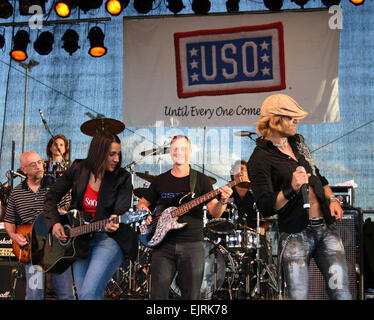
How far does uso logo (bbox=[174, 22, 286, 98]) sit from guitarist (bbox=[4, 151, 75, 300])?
124 inches

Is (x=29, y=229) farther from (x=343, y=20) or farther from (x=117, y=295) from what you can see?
(x=343, y=20)

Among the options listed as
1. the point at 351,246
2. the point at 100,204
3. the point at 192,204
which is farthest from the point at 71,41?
the point at 351,246

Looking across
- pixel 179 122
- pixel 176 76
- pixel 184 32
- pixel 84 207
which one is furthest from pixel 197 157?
pixel 84 207

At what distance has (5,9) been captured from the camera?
890 cm

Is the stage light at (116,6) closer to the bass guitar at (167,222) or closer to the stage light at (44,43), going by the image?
the stage light at (44,43)

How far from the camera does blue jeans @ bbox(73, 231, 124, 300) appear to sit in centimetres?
425

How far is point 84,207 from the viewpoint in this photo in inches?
187

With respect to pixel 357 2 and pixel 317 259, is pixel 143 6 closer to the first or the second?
pixel 357 2

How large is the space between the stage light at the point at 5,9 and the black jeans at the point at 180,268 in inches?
224

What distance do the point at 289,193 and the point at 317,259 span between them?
52 cm

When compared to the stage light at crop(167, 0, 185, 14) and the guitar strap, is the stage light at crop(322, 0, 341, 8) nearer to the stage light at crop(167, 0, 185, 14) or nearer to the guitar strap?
the stage light at crop(167, 0, 185, 14)

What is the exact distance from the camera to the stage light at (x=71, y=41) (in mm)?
9227

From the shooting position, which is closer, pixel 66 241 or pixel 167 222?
pixel 66 241

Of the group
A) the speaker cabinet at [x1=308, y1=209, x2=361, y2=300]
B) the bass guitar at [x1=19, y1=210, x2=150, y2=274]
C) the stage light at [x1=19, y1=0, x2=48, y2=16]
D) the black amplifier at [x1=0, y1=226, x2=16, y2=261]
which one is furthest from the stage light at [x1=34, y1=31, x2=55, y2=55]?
the speaker cabinet at [x1=308, y1=209, x2=361, y2=300]
